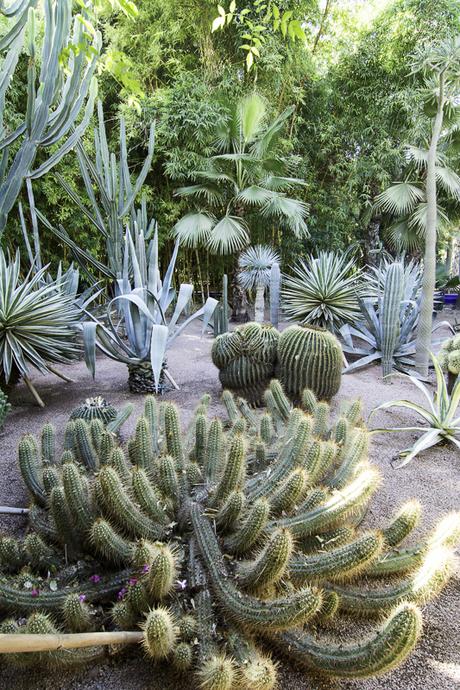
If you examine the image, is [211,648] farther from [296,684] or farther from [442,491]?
[442,491]

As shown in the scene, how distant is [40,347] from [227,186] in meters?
5.00

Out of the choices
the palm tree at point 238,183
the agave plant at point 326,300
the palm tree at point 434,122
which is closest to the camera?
the palm tree at point 434,122

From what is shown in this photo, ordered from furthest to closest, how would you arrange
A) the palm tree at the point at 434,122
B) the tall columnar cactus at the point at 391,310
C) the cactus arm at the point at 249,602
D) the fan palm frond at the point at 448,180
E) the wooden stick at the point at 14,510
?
the fan palm frond at the point at 448,180 < the tall columnar cactus at the point at 391,310 < the palm tree at the point at 434,122 < the wooden stick at the point at 14,510 < the cactus arm at the point at 249,602

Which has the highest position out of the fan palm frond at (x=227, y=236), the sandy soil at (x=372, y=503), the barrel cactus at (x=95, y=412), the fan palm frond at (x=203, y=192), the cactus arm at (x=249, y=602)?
the fan palm frond at (x=203, y=192)

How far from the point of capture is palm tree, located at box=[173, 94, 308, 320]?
21.9ft

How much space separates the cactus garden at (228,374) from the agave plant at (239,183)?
1.7 inches

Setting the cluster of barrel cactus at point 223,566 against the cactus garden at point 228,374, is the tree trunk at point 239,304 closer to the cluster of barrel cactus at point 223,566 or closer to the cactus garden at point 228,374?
the cactus garden at point 228,374

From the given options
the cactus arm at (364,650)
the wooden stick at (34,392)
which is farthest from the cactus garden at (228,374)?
the wooden stick at (34,392)

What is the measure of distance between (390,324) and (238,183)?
382 centimetres

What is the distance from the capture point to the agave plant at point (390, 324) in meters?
4.16

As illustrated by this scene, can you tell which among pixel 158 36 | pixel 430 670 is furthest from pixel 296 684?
pixel 158 36

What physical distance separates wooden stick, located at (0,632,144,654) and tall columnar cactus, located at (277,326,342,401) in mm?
2364

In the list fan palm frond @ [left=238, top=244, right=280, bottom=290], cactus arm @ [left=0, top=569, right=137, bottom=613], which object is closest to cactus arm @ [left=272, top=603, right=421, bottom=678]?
cactus arm @ [left=0, top=569, right=137, bottom=613]

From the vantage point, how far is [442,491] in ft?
7.33
